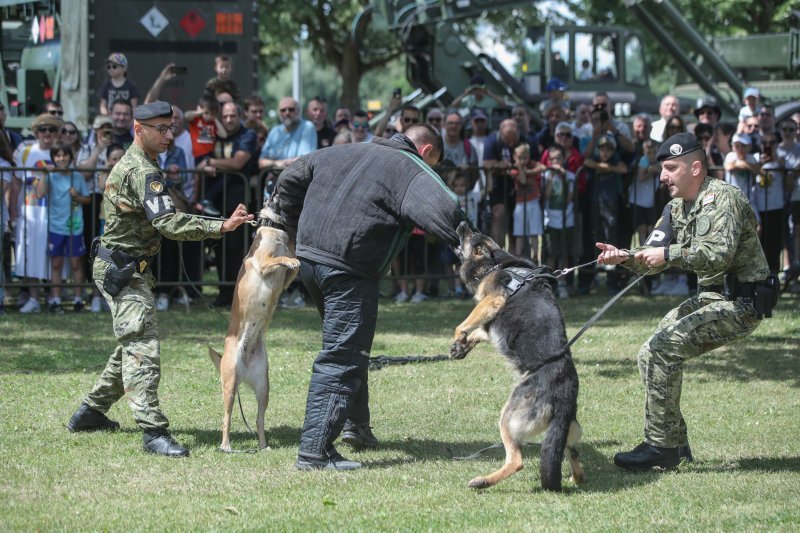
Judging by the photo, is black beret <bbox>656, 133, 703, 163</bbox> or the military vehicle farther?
the military vehicle

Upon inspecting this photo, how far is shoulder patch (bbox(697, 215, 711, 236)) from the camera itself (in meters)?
5.80

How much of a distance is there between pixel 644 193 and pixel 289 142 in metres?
4.40

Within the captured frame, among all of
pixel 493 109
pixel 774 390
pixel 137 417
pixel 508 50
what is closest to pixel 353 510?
pixel 137 417

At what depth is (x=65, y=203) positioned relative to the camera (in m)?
11.7

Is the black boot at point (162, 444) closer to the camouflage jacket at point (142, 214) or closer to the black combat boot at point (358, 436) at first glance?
the black combat boot at point (358, 436)

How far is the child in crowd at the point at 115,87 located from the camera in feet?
42.2

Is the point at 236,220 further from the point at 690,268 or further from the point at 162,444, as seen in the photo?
the point at 690,268

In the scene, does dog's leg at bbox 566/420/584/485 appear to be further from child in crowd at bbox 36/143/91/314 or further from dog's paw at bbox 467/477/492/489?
child in crowd at bbox 36/143/91/314

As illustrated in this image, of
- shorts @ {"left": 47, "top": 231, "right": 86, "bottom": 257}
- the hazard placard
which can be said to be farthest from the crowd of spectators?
the hazard placard

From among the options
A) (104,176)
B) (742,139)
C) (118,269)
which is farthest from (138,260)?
(742,139)

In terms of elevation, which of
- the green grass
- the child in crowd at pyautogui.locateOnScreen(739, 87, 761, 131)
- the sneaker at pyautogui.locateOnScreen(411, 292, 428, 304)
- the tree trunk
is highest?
the tree trunk

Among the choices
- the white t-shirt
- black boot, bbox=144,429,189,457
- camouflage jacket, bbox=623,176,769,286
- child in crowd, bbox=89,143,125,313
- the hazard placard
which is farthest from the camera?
the hazard placard

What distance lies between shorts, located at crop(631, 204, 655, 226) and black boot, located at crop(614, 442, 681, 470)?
732 cm

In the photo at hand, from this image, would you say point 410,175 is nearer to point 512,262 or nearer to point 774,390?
point 512,262
